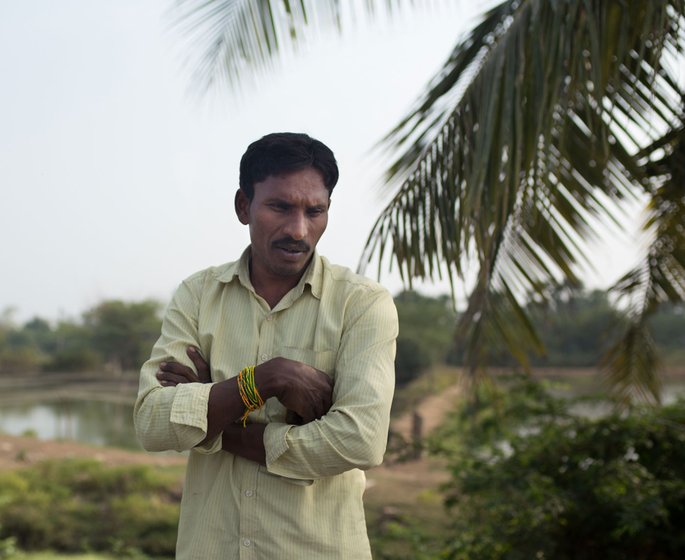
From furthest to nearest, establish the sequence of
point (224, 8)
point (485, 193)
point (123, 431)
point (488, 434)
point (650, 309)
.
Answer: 1. point (123, 431)
2. point (488, 434)
3. point (650, 309)
4. point (224, 8)
5. point (485, 193)

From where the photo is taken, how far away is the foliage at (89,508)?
8664mm

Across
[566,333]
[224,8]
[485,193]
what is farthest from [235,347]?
[566,333]

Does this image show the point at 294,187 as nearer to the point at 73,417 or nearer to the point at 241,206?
the point at 241,206

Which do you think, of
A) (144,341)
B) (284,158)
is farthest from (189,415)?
(144,341)

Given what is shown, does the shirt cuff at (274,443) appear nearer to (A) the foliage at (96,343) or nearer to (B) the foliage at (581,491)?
(B) the foliage at (581,491)

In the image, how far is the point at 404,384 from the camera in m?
18.6

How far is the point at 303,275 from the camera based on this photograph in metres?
1.59

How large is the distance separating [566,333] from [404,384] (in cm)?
480

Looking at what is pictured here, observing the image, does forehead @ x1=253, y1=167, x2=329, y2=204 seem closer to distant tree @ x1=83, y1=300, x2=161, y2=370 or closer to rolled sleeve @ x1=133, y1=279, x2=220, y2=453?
rolled sleeve @ x1=133, y1=279, x2=220, y2=453

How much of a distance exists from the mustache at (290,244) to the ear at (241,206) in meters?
0.12

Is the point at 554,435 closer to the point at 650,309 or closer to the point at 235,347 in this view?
the point at 650,309

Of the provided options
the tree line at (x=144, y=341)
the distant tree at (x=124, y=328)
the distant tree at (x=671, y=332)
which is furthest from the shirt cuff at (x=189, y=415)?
the distant tree at (x=671, y=332)

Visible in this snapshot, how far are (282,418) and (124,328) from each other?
17905 mm

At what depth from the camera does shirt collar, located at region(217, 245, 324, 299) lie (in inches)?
61.9
